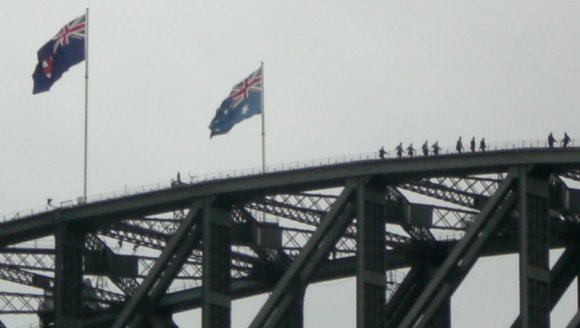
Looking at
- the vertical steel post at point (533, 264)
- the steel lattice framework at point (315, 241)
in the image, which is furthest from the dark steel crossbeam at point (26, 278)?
the vertical steel post at point (533, 264)

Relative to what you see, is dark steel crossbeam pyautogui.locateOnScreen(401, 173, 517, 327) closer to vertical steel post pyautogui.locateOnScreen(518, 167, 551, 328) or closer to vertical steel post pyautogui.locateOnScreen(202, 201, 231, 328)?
vertical steel post pyautogui.locateOnScreen(518, 167, 551, 328)

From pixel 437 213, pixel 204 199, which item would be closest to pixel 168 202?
pixel 204 199

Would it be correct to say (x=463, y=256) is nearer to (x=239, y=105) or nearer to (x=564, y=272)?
(x=564, y=272)

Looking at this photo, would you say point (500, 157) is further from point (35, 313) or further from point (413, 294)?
point (35, 313)

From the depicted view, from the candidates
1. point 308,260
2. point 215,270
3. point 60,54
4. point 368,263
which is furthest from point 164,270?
point 60,54

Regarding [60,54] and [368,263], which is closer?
[368,263]

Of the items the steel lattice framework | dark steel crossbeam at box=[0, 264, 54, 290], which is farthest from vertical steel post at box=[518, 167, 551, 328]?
dark steel crossbeam at box=[0, 264, 54, 290]
